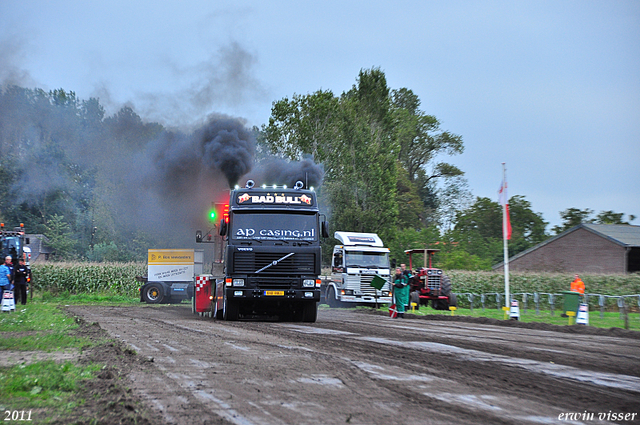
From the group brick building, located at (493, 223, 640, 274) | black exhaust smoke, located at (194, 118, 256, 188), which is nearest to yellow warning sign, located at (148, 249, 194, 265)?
black exhaust smoke, located at (194, 118, 256, 188)

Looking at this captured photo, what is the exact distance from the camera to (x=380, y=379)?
7789 millimetres

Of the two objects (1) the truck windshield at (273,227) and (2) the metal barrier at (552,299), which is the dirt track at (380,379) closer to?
(1) the truck windshield at (273,227)

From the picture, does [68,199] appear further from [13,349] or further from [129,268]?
[13,349]

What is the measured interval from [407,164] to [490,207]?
11847mm

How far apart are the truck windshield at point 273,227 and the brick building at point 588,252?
29290mm

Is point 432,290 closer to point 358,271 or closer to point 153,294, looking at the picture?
point 358,271

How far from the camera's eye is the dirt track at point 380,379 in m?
5.94

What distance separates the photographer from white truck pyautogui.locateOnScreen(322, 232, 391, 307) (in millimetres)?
29719

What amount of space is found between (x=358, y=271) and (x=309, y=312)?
1174 cm

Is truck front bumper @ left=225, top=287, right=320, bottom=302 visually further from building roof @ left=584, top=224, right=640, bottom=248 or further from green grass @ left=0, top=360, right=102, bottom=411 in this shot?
building roof @ left=584, top=224, right=640, bottom=248

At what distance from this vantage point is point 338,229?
152 ft

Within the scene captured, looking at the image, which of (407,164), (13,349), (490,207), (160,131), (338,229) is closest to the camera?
(13,349)

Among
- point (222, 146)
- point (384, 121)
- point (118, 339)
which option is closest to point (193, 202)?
point (222, 146)

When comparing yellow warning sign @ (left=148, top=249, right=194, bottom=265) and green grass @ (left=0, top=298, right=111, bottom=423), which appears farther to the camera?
yellow warning sign @ (left=148, top=249, right=194, bottom=265)
